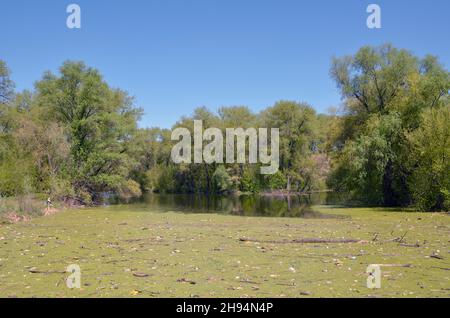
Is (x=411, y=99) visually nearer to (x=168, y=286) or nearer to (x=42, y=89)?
(x=168, y=286)

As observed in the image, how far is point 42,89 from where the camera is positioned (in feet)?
123

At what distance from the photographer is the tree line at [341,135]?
28.0 metres

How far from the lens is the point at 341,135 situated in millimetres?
39406

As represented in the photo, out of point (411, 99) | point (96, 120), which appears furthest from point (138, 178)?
point (411, 99)

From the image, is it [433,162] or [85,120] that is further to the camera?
[85,120]

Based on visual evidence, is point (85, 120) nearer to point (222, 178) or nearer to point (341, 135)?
point (341, 135)

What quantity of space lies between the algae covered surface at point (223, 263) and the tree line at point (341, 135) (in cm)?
1259

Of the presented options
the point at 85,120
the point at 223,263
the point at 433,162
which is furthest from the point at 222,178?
the point at 223,263

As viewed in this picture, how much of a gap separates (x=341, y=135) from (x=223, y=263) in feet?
103

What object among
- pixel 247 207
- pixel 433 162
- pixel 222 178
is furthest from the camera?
pixel 222 178

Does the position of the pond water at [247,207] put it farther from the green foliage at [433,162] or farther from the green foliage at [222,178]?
the green foliage at [222,178]

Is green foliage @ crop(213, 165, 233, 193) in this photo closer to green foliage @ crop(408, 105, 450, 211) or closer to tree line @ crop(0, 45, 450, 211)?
tree line @ crop(0, 45, 450, 211)

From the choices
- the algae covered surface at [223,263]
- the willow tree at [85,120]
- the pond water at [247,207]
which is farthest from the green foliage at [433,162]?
the willow tree at [85,120]
